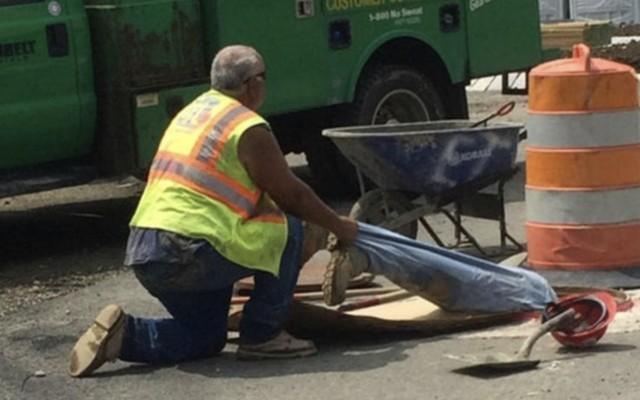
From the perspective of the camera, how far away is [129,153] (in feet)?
34.0

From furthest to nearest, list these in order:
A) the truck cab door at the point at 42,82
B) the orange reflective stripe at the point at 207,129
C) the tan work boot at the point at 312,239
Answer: the truck cab door at the point at 42,82
the tan work boot at the point at 312,239
the orange reflective stripe at the point at 207,129

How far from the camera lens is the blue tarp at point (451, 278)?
7391 mm

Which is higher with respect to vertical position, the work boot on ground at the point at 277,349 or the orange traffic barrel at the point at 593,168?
the orange traffic barrel at the point at 593,168

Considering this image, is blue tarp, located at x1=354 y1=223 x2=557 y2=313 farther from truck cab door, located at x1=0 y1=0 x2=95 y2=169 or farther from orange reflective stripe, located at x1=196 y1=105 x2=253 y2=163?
truck cab door, located at x1=0 y1=0 x2=95 y2=169

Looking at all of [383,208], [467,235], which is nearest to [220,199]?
[383,208]

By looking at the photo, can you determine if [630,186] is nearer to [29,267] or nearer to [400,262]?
[400,262]

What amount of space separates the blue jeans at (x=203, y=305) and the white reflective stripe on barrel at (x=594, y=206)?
5.33ft

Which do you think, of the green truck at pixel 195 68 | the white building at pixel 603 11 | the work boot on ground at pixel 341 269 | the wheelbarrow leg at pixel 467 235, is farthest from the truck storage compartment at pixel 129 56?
the white building at pixel 603 11

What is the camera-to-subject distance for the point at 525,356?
6797mm

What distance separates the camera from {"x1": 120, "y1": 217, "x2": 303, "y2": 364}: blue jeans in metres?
7.12

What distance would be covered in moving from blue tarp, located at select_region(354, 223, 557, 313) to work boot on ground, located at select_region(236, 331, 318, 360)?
0.47 meters

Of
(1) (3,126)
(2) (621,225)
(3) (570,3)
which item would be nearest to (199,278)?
(2) (621,225)

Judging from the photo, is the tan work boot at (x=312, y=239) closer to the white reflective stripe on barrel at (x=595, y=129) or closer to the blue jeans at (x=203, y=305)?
the blue jeans at (x=203, y=305)

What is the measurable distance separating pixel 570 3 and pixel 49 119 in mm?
14513
